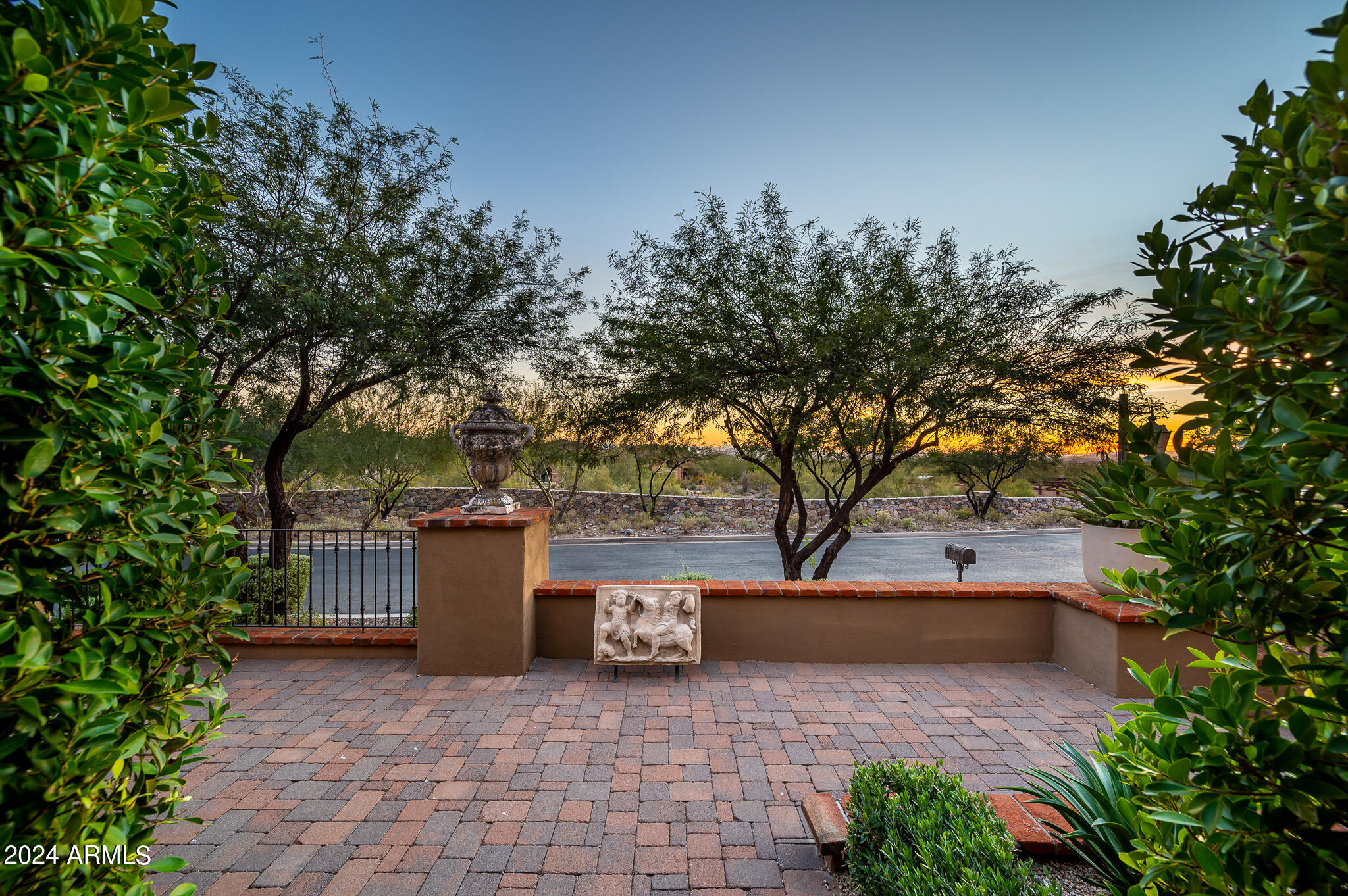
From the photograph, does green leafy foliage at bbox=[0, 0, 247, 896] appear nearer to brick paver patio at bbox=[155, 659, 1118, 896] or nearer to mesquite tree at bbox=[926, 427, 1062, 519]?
brick paver patio at bbox=[155, 659, 1118, 896]

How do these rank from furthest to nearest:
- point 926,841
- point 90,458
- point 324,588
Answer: point 324,588 → point 926,841 → point 90,458

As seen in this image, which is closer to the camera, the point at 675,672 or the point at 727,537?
the point at 675,672

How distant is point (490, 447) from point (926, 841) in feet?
13.0

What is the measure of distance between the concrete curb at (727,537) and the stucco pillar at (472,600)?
12.3 m

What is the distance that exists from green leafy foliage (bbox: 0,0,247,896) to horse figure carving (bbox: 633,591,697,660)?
10.4 ft

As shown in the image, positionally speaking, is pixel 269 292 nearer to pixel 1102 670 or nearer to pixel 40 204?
pixel 40 204

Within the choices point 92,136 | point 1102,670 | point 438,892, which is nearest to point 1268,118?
point 92,136

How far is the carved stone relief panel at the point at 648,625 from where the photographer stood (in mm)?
4223

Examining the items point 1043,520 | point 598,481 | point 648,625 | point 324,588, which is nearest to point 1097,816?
point 648,625

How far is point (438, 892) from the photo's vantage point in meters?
2.08

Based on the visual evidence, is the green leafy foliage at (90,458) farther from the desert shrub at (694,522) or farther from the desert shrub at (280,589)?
the desert shrub at (694,522)

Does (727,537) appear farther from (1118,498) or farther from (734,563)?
(1118,498)

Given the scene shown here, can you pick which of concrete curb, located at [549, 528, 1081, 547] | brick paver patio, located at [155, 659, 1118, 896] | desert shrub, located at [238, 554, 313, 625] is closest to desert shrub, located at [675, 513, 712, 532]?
Answer: concrete curb, located at [549, 528, 1081, 547]

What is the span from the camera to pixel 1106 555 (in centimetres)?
423
